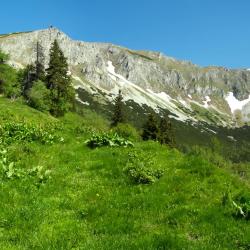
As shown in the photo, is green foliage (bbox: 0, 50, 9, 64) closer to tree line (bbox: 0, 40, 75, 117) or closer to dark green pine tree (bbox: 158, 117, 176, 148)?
tree line (bbox: 0, 40, 75, 117)

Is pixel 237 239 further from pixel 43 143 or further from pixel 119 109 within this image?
pixel 119 109

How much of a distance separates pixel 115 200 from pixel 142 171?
2.71 metres

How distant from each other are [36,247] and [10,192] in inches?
175

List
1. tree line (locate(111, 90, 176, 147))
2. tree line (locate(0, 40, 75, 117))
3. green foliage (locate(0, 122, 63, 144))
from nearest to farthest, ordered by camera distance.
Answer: green foliage (locate(0, 122, 63, 144)) → tree line (locate(0, 40, 75, 117)) → tree line (locate(111, 90, 176, 147))

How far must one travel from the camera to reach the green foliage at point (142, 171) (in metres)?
17.8

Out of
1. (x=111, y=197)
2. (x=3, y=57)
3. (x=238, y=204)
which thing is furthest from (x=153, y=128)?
(x=238, y=204)

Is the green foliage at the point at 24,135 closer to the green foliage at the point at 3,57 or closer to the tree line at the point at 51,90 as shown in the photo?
the tree line at the point at 51,90

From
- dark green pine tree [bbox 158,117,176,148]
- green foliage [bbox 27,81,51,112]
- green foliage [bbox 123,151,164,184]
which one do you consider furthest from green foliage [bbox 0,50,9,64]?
green foliage [bbox 123,151,164,184]

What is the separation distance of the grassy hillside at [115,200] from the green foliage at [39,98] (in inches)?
2742

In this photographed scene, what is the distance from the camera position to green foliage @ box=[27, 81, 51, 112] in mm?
91625

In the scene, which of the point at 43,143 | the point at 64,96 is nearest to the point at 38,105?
the point at 64,96

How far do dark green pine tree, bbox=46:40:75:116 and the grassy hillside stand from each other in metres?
80.9

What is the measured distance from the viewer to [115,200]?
15.6 m

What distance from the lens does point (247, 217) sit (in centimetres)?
1354
